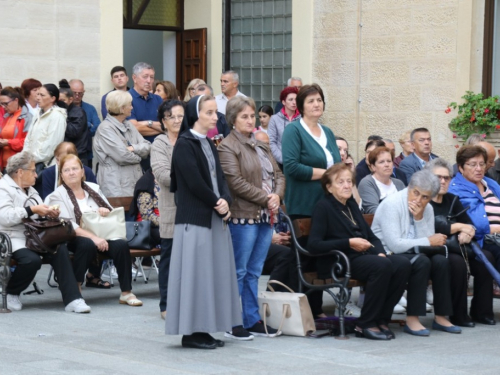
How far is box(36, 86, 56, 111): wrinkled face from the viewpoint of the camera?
40.9 ft

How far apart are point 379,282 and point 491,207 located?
6.57 ft

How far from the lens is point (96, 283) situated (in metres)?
11.2

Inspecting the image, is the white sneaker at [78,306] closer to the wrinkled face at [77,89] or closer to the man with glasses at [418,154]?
the man with glasses at [418,154]

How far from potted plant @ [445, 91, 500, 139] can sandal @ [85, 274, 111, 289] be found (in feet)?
19.0

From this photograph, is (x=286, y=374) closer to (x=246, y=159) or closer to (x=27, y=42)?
(x=246, y=159)

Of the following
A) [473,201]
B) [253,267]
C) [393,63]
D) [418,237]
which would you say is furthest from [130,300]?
[393,63]

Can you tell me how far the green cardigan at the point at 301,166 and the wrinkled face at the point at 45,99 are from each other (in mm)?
4020

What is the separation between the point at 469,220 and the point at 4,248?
4.12 meters

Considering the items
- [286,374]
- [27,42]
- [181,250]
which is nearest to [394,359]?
[286,374]

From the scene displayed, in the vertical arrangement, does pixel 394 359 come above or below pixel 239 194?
below

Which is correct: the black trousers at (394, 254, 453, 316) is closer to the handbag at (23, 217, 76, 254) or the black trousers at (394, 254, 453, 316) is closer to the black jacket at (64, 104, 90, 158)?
the handbag at (23, 217, 76, 254)

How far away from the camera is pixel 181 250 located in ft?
26.5

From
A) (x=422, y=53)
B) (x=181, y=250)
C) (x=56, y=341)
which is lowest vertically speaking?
(x=56, y=341)

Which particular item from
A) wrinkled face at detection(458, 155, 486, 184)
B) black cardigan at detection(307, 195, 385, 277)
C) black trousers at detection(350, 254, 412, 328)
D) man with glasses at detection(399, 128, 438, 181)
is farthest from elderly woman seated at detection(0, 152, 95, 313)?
man with glasses at detection(399, 128, 438, 181)
